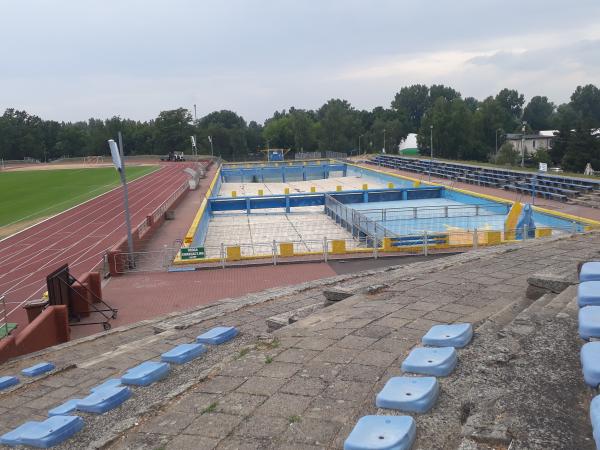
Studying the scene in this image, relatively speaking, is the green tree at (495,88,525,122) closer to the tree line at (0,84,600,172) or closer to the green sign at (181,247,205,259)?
the tree line at (0,84,600,172)

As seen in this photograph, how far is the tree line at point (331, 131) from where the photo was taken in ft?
252

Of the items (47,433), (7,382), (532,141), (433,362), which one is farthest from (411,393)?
(532,141)

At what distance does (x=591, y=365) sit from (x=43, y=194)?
45.0 metres

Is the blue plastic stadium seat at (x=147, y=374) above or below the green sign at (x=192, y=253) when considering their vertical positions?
above

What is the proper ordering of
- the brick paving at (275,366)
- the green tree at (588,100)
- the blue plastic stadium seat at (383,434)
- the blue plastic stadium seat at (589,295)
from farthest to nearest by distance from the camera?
the green tree at (588,100)
the blue plastic stadium seat at (589,295)
the brick paving at (275,366)
the blue plastic stadium seat at (383,434)

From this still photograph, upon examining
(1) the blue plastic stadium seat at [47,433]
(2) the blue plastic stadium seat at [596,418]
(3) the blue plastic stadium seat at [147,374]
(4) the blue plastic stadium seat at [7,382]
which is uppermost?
(2) the blue plastic stadium seat at [596,418]

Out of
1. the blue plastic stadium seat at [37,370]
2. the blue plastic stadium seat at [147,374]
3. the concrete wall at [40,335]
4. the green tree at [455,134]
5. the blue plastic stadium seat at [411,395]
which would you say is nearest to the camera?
the blue plastic stadium seat at [411,395]

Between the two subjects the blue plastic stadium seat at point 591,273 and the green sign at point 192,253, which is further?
the green sign at point 192,253

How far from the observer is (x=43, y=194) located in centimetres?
4200

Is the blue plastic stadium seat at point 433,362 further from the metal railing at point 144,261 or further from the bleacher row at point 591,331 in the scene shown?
the metal railing at point 144,261

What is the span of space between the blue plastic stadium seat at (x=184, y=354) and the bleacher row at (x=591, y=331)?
4.24 meters

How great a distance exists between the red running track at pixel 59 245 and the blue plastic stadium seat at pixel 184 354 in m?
7.06

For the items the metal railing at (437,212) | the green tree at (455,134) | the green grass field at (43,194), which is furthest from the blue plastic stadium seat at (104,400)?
the green tree at (455,134)

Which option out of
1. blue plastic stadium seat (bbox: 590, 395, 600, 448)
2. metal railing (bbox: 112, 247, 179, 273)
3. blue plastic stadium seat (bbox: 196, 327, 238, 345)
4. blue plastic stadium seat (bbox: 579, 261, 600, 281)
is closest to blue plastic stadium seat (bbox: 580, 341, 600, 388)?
blue plastic stadium seat (bbox: 590, 395, 600, 448)
